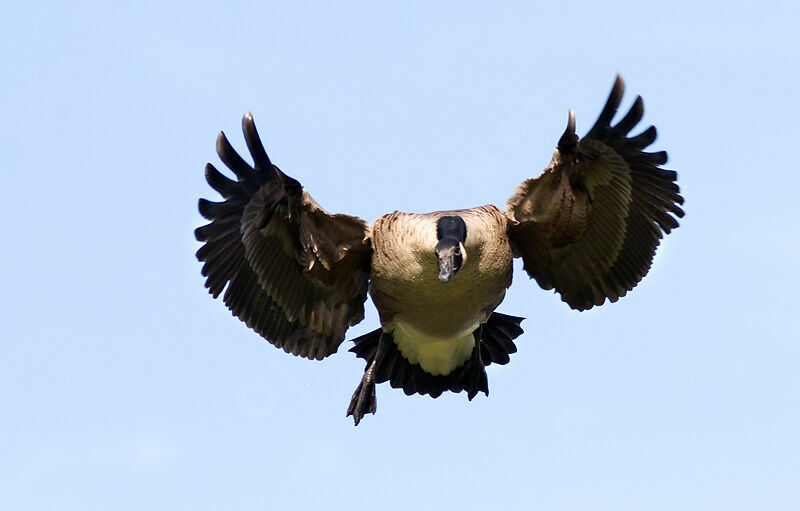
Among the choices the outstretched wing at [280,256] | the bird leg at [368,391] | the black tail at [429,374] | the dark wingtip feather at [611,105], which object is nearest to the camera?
the dark wingtip feather at [611,105]

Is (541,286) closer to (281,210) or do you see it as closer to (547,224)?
(547,224)

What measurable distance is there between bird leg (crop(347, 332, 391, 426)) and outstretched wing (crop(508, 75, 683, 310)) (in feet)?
5.49

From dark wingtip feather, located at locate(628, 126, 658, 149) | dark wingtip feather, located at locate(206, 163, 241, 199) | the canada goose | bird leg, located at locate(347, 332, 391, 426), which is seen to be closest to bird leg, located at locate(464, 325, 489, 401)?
the canada goose

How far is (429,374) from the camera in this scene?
15.1 m

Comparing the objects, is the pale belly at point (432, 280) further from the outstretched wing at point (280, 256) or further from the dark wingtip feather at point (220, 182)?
the dark wingtip feather at point (220, 182)

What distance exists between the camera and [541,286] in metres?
15.1

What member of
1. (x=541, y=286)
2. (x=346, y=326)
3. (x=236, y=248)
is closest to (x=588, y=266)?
(x=541, y=286)

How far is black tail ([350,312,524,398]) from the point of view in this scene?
15008mm

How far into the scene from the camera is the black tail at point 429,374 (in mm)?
15008

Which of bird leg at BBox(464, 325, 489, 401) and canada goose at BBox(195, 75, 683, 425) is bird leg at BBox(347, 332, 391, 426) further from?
bird leg at BBox(464, 325, 489, 401)

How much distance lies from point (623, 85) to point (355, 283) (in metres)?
3.45

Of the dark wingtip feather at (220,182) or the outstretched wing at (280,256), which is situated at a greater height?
the dark wingtip feather at (220,182)

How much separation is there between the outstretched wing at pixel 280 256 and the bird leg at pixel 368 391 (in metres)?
0.45

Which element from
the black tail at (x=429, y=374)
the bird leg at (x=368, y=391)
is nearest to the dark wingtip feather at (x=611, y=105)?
the black tail at (x=429, y=374)
